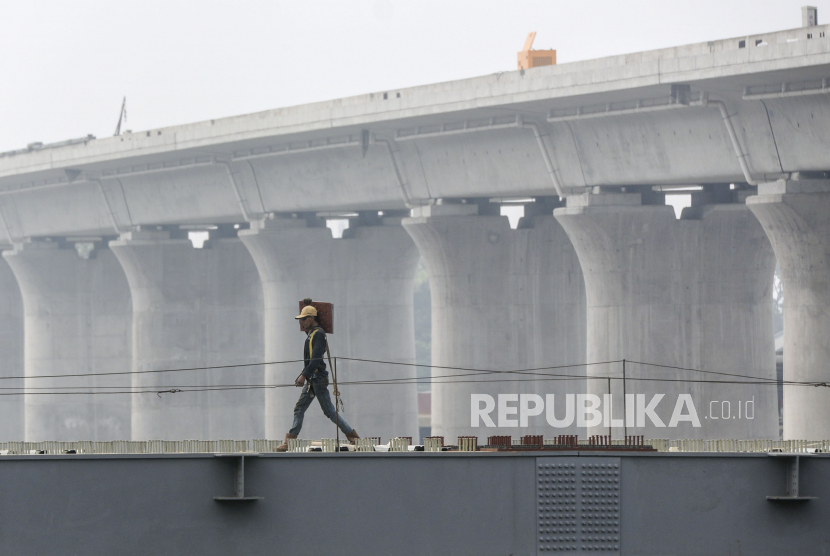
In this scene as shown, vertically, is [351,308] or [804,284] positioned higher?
[351,308]

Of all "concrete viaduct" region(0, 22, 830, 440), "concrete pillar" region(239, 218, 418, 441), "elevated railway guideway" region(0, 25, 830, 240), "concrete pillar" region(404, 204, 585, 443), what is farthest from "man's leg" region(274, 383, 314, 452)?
"concrete pillar" region(239, 218, 418, 441)

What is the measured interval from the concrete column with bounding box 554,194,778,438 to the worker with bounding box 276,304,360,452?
24.3 m

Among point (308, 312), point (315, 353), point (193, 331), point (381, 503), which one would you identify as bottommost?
point (381, 503)

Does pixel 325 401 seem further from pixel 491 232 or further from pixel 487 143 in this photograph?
pixel 491 232

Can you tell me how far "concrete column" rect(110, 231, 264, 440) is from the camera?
6650cm

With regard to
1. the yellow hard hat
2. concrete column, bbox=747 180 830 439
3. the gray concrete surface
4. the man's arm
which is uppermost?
concrete column, bbox=747 180 830 439

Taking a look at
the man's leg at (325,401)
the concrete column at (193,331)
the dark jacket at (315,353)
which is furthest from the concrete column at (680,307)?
the concrete column at (193,331)

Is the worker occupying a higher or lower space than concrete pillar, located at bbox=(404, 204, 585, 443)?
lower

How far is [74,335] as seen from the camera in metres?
75.9

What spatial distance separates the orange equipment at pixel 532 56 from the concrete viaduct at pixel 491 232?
2.57 metres

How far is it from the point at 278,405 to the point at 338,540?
1665 inches

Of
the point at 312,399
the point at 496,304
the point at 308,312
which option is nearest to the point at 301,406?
the point at 312,399

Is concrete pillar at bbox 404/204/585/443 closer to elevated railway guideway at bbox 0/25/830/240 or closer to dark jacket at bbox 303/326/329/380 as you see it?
elevated railway guideway at bbox 0/25/830/240

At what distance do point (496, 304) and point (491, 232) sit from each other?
263cm
